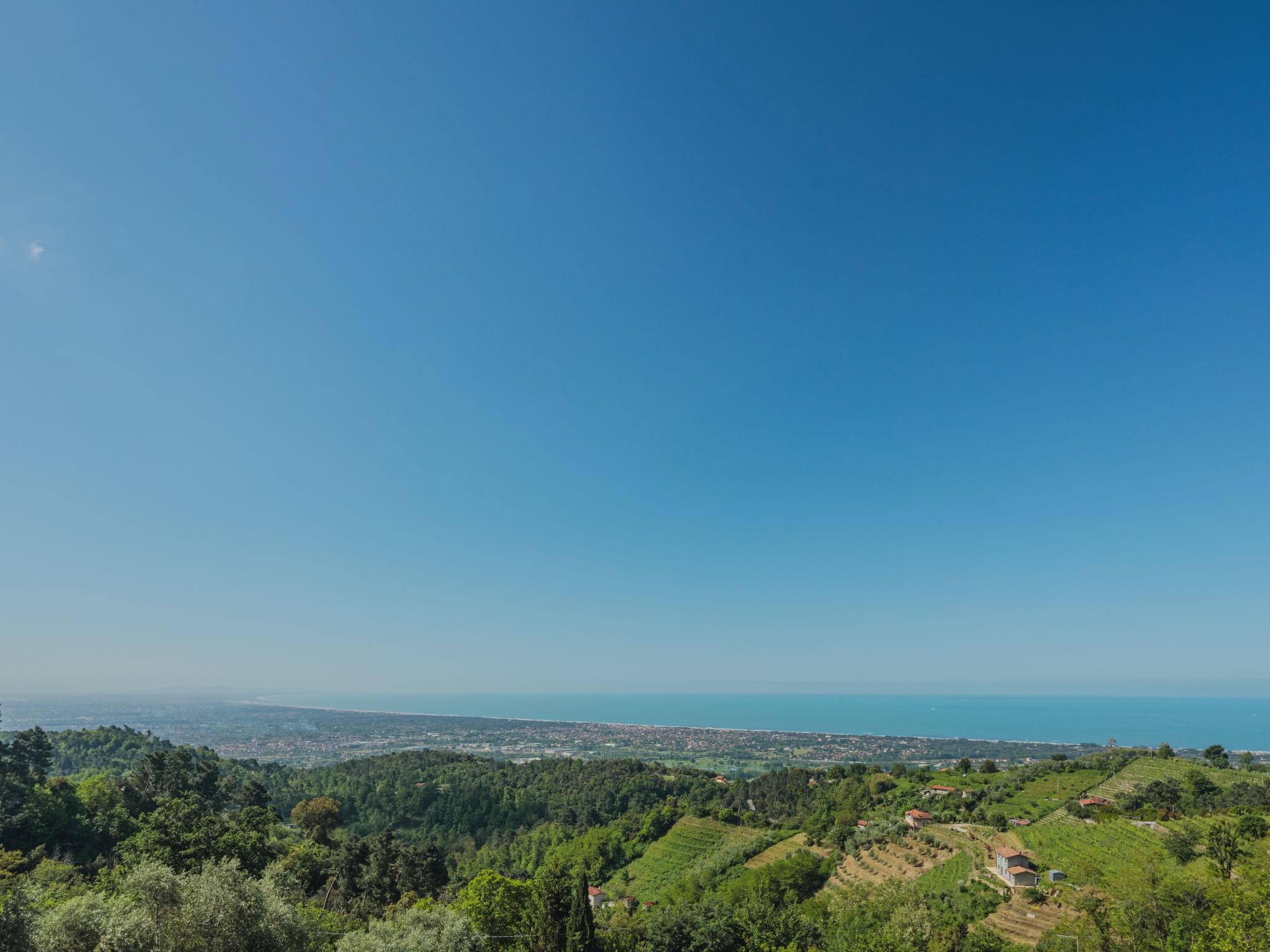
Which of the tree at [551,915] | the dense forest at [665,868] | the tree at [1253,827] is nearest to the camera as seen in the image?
the dense forest at [665,868]

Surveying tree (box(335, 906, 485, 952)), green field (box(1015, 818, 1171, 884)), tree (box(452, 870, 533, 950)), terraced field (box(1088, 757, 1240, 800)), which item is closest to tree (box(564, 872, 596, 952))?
tree (box(452, 870, 533, 950))

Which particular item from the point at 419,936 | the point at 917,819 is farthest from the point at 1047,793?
the point at 419,936

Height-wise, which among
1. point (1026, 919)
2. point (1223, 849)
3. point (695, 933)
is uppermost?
point (1223, 849)

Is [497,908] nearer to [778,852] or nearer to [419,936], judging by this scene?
[419,936]

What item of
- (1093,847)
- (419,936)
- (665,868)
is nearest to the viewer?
(419,936)

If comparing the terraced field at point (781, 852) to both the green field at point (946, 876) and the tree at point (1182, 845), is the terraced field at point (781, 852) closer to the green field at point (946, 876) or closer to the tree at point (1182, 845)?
the green field at point (946, 876)

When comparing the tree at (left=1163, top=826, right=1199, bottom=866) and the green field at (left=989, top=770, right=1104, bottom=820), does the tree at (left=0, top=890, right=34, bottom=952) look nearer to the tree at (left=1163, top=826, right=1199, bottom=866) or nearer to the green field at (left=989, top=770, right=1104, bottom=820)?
the tree at (left=1163, top=826, right=1199, bottom=866)

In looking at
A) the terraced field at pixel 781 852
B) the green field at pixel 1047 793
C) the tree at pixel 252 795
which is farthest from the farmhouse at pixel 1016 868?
the tree at pixel 252 795
